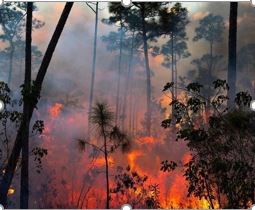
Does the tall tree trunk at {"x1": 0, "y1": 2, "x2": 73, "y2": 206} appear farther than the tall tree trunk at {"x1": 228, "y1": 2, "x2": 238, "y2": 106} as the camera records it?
No

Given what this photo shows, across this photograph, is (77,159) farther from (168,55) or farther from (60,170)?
(168,55)

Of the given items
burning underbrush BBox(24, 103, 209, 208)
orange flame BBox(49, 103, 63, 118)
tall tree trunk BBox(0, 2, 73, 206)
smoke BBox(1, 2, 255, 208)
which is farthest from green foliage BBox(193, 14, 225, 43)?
orange flame BBox(49, 103, 63, 118)

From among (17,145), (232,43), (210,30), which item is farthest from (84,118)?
(232,43)

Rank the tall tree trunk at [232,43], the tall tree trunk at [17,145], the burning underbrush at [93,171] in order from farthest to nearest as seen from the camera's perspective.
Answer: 1. the burning underbrush at [93,171]
2. the tall tree trunk at [232,43]
3. the tall tree trunk at [17,145]

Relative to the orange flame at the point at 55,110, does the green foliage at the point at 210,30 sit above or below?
above

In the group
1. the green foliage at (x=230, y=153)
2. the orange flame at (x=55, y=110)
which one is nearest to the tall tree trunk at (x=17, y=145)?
the green foliage at (x=230, y=153)

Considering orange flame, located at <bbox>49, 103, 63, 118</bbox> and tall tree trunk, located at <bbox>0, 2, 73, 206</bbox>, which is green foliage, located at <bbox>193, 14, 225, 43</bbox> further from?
orange flame, located at <bbox>49, 103, 63, 118</bbox>

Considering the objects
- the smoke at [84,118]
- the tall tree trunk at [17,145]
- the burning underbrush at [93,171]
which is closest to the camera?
the tall tree trunk at [17,145]

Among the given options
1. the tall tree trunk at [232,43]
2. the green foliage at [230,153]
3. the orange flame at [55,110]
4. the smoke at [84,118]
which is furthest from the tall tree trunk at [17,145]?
the orange flame at [55,110]

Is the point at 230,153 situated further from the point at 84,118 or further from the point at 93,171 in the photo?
the point at 84,118

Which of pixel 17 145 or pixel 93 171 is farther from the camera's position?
pixel 93 171

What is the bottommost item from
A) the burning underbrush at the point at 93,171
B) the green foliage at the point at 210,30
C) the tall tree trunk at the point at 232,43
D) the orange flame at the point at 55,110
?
the burning underbrush at the point at 93,171

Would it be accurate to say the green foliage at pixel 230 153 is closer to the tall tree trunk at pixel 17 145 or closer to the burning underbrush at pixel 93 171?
the burning underbrush at pixel 93 171

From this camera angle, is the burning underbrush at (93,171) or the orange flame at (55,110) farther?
the orange flame at (55,110)
